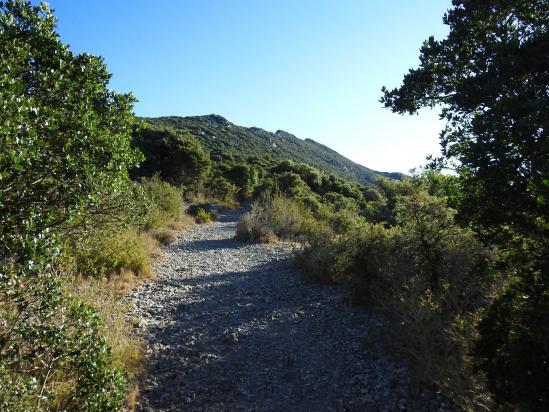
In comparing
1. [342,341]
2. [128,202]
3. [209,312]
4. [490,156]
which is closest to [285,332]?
[342,341]

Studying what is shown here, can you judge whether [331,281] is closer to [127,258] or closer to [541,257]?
[127,258]

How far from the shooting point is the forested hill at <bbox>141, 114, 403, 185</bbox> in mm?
72375

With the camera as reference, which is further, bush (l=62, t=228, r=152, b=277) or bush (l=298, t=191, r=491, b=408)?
bush (l=62, t=228, r=152, b=277)

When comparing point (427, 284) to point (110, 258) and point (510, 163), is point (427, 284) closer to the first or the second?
point (510, 163)

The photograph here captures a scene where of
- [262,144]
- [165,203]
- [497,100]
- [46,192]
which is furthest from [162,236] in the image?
[262,144]

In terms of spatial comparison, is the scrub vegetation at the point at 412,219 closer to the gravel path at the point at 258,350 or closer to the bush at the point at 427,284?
the bush at the point at 427,284

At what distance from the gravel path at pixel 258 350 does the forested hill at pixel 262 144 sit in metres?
57.7

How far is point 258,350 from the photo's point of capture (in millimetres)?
5434

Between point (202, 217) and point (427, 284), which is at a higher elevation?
point (427, 284)

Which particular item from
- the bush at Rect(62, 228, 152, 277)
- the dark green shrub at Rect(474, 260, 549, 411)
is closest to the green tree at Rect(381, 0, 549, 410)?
the dark green shrub at Rect(474, 260, 549, 411)

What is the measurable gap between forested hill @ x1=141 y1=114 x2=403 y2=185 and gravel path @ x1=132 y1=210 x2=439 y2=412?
189ft

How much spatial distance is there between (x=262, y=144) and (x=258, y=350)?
8103 centimetres

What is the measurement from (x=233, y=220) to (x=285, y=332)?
1703 centimetres

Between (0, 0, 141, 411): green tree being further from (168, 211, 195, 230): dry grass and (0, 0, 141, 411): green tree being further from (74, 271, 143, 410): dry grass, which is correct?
(168, 211, 195, 230): dry grass
